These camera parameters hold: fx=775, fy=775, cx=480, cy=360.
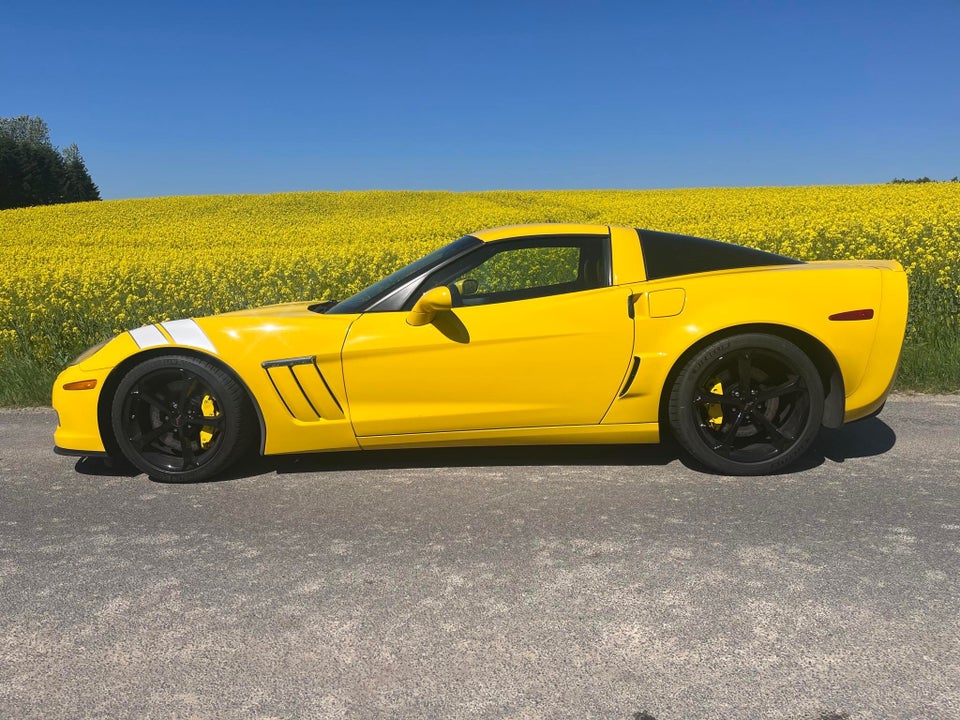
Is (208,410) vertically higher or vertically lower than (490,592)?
higher

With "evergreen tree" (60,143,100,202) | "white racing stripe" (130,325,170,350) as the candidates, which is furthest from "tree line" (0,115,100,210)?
"white racing stripe" (130,325,170,350)

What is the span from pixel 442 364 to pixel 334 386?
539 millimetres

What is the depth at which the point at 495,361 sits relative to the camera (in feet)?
12.2

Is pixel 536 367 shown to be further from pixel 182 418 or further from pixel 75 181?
pixel 75 181

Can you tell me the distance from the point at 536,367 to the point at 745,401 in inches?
40.9

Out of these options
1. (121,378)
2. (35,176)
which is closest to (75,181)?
(35,176)

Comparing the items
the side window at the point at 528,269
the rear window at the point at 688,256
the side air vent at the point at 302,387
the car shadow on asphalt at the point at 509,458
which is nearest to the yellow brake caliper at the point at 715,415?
the car shadow on asphalt at the point at 509,458

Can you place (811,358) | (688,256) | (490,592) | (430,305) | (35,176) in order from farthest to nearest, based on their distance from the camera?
(35,176) → (688,256) → (811,358) → (430,305) → (490,592)

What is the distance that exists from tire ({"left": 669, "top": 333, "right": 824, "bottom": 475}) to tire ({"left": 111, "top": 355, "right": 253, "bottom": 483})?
217 centimetres

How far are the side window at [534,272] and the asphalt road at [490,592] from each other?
91cm

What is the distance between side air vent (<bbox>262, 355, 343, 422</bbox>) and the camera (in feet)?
12.3

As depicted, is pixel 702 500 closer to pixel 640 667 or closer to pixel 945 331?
pixel 640 667

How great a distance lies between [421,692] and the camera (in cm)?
203

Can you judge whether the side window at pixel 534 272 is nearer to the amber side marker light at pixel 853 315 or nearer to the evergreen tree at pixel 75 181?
the amber side marker light at pixel 853 315
